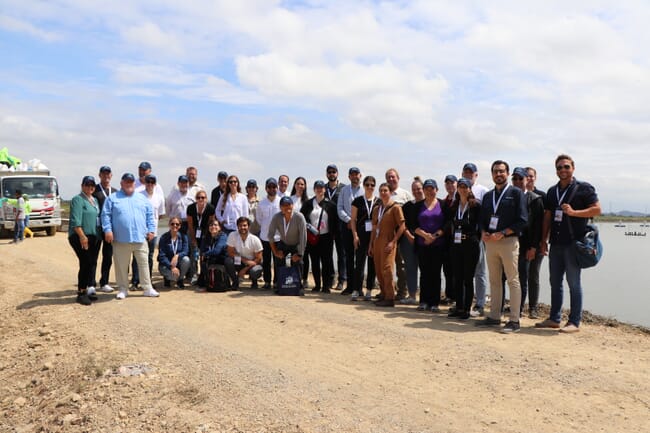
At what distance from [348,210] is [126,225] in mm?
3332

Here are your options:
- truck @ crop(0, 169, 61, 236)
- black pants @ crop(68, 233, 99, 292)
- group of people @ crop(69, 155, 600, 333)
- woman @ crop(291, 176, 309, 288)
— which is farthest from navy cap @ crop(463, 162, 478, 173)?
truck @ crop(0, 169, 61, 236)

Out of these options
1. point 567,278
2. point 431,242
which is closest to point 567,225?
point 567,278

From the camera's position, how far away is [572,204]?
570 cm

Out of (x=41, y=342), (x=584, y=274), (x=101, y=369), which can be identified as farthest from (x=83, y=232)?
(x=584, y=274)

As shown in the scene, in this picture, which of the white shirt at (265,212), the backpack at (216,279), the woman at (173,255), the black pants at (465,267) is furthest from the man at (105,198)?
the black pants at (465,267)

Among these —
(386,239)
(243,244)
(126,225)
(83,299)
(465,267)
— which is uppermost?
(126,225)

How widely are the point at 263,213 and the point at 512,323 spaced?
14.2 ft

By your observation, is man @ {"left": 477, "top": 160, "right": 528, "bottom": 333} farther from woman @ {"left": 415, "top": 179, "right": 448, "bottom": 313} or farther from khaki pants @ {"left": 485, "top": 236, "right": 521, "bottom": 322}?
woman @ {"left": 415, "top": 179, "right": 448, "bottom": 313}

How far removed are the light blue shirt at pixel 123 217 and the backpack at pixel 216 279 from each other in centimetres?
124

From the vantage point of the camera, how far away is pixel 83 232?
6965mm

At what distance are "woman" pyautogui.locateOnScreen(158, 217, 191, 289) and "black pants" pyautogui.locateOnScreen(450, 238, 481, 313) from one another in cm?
438

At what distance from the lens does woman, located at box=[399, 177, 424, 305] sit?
23.1 feet

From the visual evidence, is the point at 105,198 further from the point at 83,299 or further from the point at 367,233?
the point at 367,233

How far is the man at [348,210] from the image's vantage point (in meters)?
7.89
